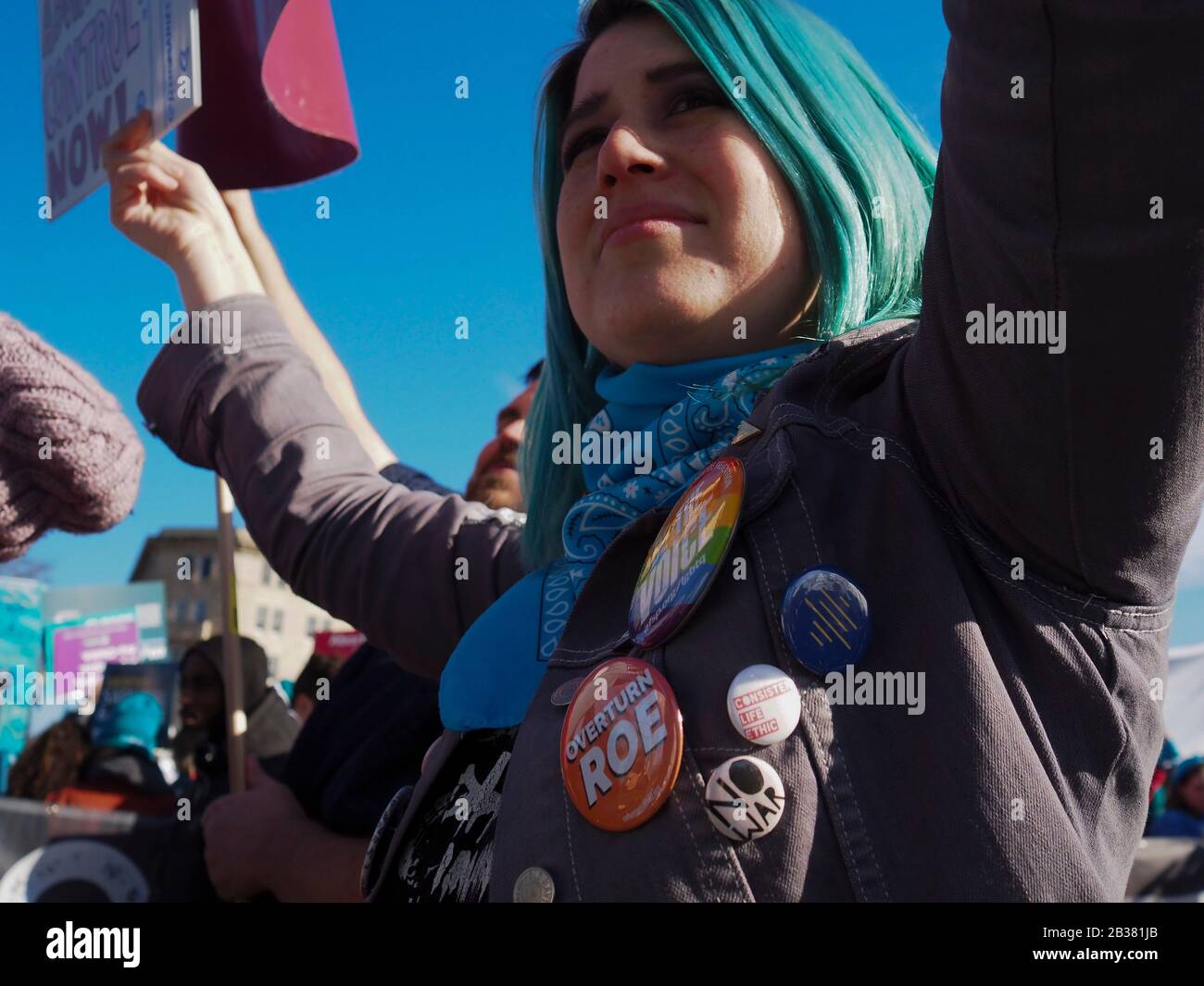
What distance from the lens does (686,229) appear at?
134 centimetres

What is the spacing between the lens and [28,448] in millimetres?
1774

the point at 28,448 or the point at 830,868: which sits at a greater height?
the point at 28,448

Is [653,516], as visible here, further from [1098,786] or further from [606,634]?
[1098,786]

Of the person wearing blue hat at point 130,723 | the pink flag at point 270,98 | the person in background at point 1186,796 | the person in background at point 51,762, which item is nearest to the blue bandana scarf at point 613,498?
the pink flag at point 270,98

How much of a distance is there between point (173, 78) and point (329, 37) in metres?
0.61

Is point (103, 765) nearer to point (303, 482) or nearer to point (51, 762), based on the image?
point (51, 762)

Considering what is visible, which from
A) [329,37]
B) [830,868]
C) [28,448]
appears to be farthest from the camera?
[329,37]

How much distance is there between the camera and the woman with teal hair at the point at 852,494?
86 centimetres

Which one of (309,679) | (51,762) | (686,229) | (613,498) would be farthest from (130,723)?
(686,229)

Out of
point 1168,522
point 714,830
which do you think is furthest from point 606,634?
point 1168,522

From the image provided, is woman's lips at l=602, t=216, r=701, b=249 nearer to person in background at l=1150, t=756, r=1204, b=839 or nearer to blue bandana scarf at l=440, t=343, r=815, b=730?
blue bandana scarf at l=440, t=343, r=815, b=730

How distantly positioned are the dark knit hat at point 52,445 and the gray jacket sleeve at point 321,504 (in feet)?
0.48

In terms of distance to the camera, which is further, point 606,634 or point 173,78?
point 173,78

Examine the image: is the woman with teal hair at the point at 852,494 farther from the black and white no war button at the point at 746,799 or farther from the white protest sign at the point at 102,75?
the white protest sign at the point at 102,75
